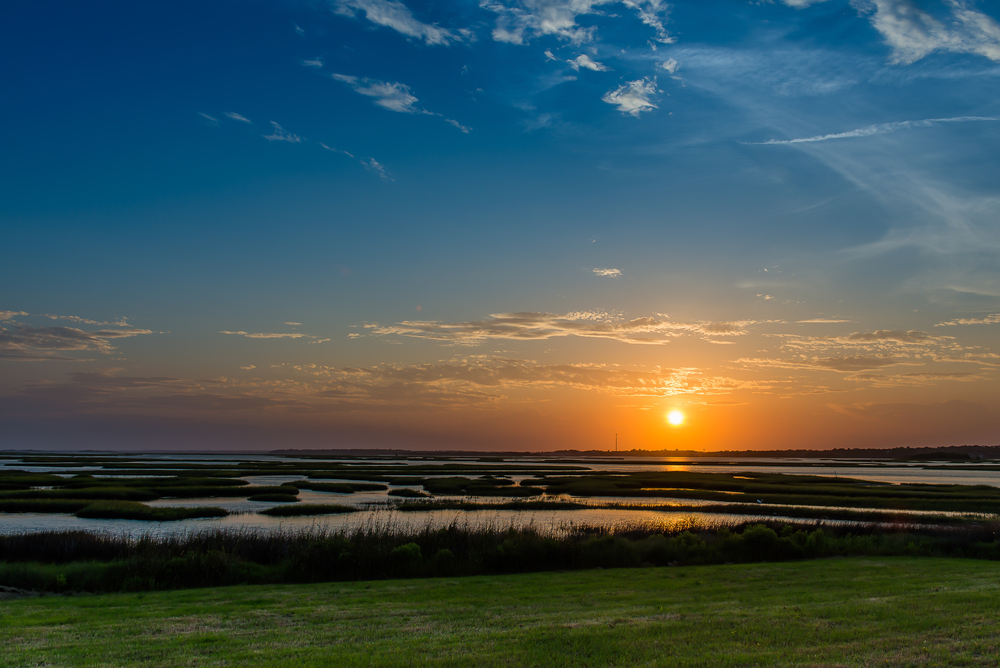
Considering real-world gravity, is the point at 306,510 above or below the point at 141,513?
below

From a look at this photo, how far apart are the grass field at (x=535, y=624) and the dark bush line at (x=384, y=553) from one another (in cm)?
247

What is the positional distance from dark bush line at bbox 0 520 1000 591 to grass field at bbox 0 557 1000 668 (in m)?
2.47

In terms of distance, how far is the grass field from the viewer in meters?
10.7

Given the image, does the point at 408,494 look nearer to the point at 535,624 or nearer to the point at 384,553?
the point at 384,553

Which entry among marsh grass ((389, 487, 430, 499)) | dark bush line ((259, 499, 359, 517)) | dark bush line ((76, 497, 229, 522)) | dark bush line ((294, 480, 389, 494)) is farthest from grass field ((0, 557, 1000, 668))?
dark bush line ((294, 480, 389, 494))

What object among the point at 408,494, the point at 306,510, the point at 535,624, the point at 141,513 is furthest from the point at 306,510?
the point at 535,624

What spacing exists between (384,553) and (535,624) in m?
11.5

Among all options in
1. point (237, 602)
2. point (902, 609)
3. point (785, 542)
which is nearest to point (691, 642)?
point (902, 609)

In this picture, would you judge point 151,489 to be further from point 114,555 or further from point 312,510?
point 114,555

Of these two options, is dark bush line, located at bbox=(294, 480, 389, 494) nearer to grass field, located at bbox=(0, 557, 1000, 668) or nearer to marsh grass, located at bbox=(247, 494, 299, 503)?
marsh grass, located at bbox=(247, 494, 299, 503)

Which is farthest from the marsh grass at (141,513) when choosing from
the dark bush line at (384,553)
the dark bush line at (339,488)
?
the dark bush line at (339,488)

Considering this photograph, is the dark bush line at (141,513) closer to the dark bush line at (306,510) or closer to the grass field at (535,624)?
the dark bush line at (306,510)

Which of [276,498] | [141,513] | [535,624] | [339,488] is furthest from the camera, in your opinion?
[339,488]

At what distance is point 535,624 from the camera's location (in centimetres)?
1363
